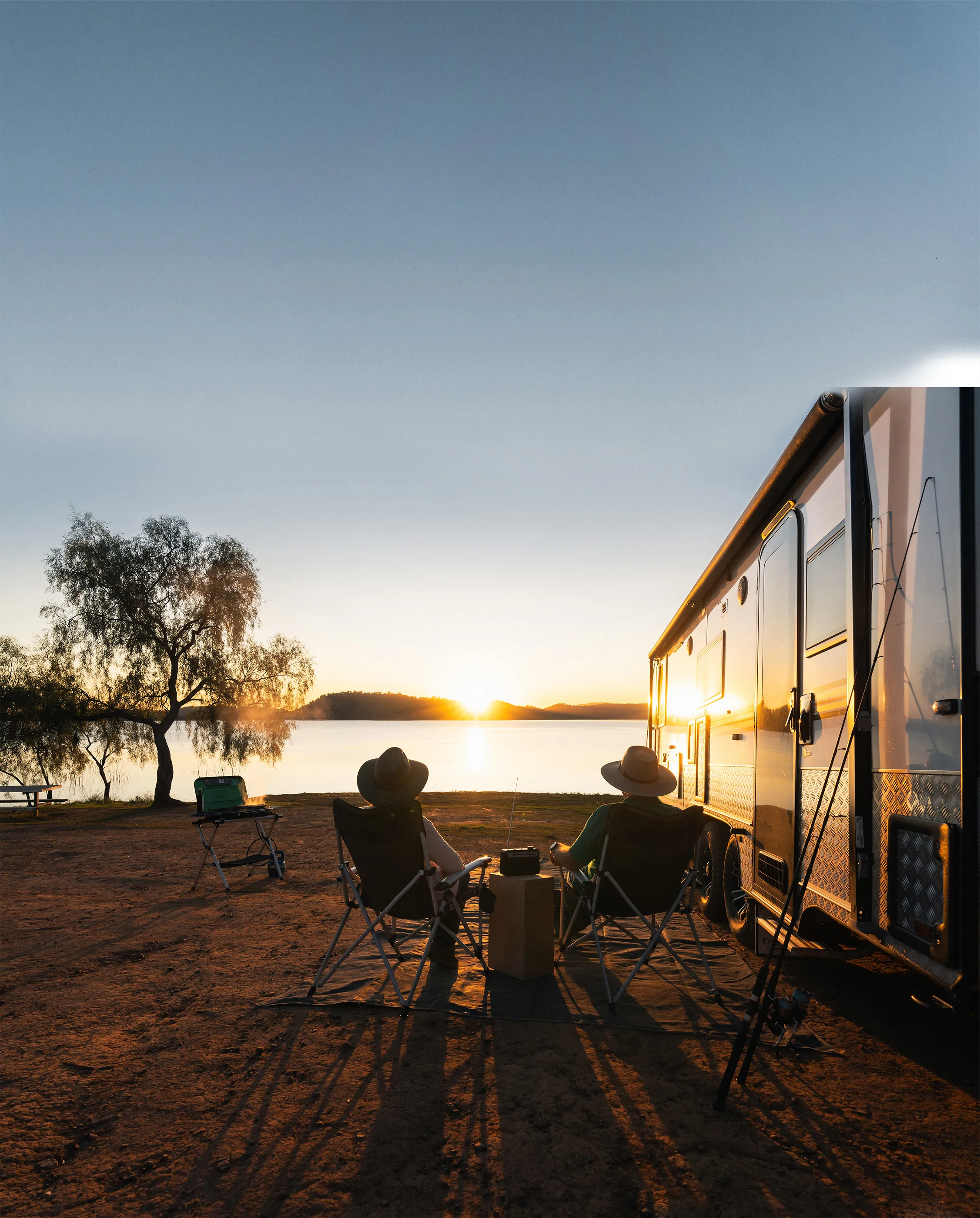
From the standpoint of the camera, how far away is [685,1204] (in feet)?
7.36

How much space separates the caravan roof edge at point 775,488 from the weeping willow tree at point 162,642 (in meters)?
12.9

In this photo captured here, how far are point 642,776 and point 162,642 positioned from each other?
1497cm

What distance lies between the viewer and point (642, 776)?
15.1 ft

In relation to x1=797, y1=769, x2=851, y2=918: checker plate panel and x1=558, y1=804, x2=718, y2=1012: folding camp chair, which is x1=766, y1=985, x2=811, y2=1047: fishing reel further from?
x1=558, y1=804, x2=718, y2=1012: folding camp chair

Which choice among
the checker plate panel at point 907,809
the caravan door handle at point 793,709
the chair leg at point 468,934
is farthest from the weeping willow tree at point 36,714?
the checker plate panel at point 907,809

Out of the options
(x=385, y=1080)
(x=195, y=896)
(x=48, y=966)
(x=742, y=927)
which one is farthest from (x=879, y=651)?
(x=195, y=896)

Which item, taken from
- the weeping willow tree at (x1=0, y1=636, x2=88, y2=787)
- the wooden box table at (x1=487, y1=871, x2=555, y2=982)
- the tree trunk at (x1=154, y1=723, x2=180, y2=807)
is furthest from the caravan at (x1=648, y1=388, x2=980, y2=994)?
the weeping willow tree at (x1=0, y1=636, x2=88, y2=787)

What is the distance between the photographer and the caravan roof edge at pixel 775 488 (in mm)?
3580

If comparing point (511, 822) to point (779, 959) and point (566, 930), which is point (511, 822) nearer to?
point (566, 930)

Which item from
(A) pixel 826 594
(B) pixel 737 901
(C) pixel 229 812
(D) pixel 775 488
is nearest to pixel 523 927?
(B) pixel 737 901

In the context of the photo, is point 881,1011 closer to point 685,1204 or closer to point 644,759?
point 644,759

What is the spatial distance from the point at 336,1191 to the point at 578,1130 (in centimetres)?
78

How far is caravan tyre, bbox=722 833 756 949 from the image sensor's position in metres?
4.91

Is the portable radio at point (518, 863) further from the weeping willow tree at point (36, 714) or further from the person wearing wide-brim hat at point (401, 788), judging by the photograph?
the weeping willow tree at point (36, 714)
